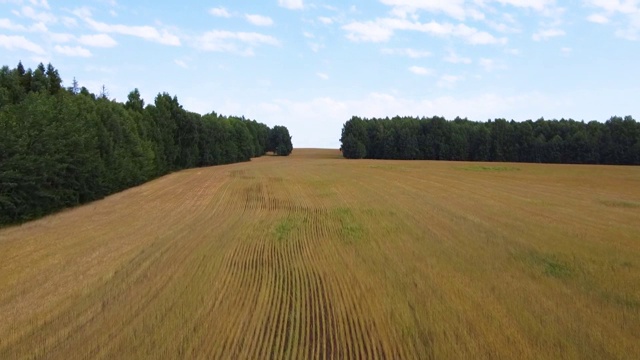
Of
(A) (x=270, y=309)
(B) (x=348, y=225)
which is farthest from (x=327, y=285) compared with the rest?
(B) (x=348, y=225)

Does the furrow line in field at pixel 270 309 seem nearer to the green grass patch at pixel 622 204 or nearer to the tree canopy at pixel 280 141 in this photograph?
the green grass patch at pixel 622 204

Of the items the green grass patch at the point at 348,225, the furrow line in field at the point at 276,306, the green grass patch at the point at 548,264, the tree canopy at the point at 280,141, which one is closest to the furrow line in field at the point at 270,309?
the furrow line in field at the point at 276,306

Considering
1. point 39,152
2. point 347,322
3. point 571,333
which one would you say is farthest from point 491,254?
point 39,152

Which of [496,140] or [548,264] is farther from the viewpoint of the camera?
[496,140]

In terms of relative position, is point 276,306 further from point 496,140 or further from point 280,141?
point 280,141

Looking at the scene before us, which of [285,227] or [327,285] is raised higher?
[327,285]

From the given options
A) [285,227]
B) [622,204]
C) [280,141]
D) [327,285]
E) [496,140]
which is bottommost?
[622,204]

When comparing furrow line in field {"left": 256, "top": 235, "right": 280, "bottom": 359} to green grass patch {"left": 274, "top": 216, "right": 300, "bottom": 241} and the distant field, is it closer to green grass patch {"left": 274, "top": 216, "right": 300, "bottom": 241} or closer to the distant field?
the distant field
